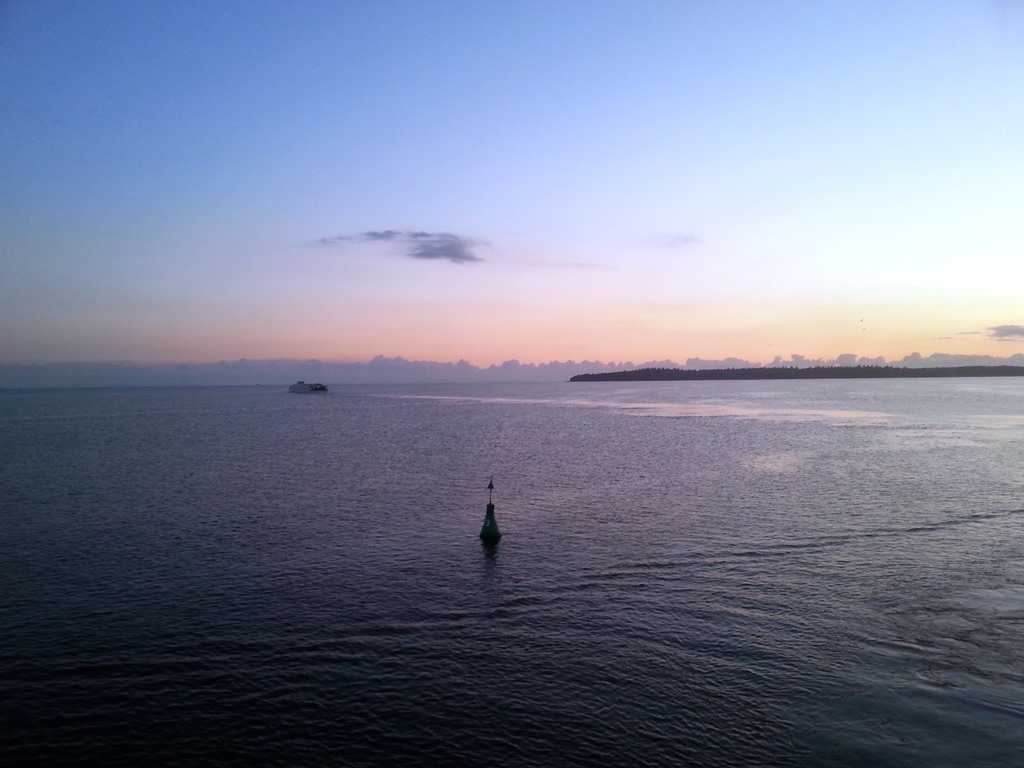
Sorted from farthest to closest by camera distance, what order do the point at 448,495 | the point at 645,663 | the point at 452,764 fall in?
1. the point at 448,495
2. the point at 645,663
3. the point at 452,764

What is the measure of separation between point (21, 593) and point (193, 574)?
660cm

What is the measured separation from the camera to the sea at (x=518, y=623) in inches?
691

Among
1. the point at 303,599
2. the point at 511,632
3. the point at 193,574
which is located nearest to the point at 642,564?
the point at 511,632

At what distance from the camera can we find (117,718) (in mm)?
18438

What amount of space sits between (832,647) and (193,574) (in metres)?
26.9

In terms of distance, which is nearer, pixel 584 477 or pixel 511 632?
pixel 511 632

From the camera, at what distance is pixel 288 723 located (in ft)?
59.6

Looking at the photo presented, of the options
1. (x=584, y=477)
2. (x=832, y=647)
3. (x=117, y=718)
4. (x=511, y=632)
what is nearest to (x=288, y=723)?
(x=117, y=718)

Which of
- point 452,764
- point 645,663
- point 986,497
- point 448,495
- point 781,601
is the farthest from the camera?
point 448,495

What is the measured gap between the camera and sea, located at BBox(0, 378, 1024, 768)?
17562 mm

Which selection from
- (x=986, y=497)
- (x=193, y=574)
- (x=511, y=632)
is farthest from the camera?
(x=986, y=497)

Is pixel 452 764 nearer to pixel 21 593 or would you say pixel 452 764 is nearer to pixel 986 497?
pixel 21 593

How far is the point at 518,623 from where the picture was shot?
82.3ft

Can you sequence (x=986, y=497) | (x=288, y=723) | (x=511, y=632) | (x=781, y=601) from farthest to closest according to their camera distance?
(x=986, y=497) < (x=781, y=601) < (x=511, y=632) < (x=288, y=723)
